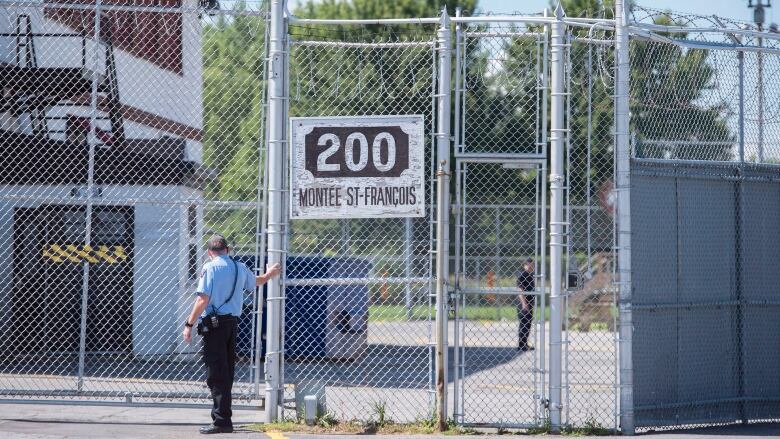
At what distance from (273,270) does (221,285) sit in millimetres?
513

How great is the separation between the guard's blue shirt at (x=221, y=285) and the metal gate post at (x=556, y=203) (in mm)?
2773

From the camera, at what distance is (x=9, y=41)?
50.0ft

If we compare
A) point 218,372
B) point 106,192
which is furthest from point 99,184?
point 218,372

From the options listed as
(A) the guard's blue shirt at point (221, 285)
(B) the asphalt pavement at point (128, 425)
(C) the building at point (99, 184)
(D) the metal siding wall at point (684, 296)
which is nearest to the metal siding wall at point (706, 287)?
(D) the metal siding wall at point (684, 296)

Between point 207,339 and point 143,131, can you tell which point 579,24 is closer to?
point 207,339

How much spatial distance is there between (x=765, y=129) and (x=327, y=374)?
678 centimetres

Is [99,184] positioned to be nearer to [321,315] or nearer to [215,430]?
[321,315]

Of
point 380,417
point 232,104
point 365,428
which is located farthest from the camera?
point 232,104

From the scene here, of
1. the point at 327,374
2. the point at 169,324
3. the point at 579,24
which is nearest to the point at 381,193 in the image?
the point at 579,24

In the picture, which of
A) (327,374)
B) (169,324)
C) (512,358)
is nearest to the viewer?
(327,374)

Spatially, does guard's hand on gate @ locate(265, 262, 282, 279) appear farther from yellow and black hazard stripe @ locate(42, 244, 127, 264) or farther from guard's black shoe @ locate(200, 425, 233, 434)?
yellow and black hazard stripe @ locate(42, 244, 127, 264)

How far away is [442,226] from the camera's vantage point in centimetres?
943

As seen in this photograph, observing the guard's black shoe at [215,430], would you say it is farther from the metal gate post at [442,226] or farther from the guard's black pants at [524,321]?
→ the guard's black pants at [524,321]

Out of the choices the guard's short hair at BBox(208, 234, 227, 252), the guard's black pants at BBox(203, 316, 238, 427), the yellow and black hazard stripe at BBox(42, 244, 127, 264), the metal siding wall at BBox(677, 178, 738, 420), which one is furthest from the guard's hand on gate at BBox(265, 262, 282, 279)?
the yellow and black hazard stripe at BBox(42, 244, 127, 264)
